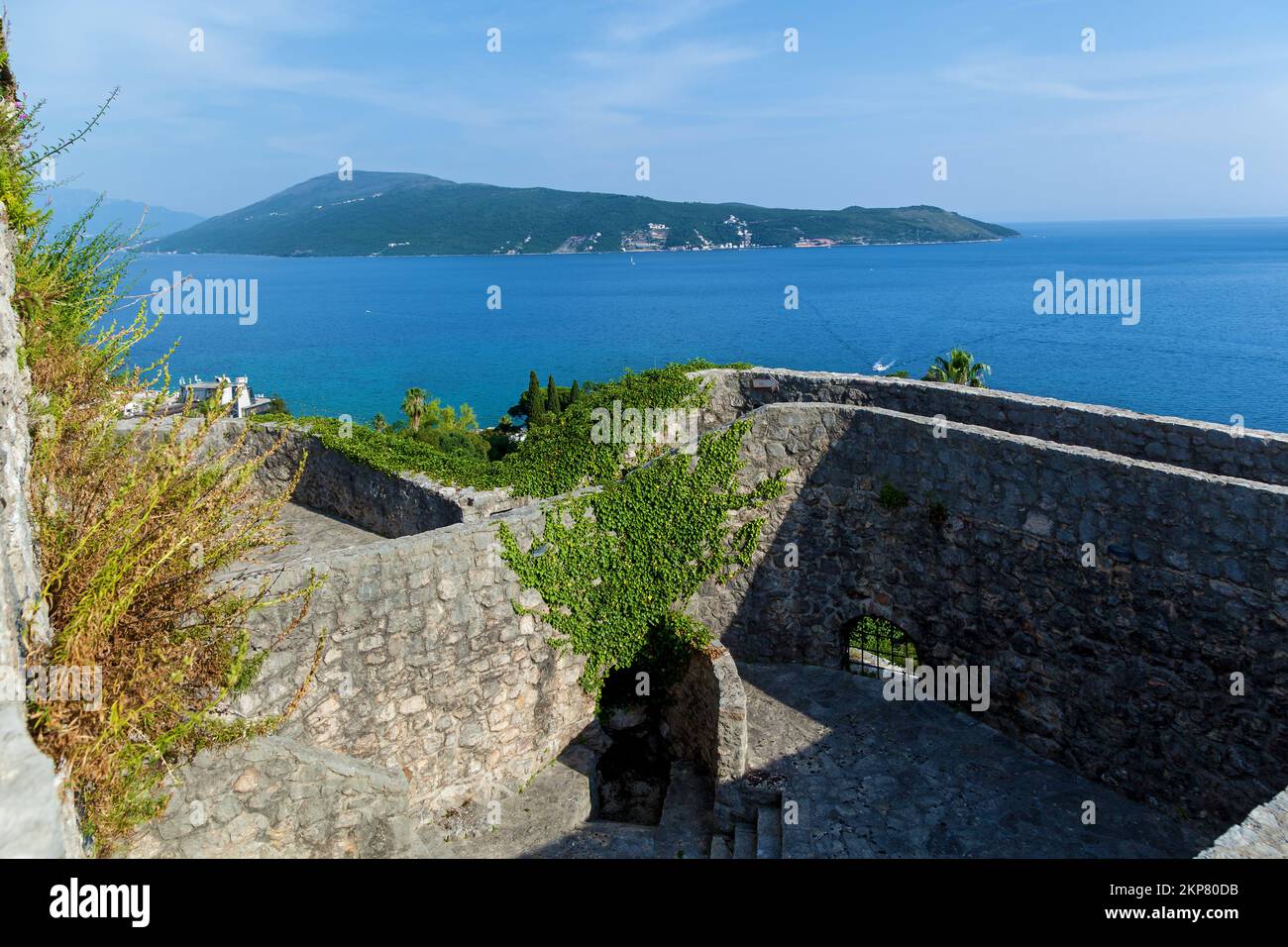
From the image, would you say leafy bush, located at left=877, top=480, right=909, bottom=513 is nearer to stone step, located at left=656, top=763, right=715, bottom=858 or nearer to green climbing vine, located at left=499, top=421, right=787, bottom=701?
green climbing vine, located at left=499, top=421, right=787, bottom=701

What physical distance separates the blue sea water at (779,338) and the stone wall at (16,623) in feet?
236

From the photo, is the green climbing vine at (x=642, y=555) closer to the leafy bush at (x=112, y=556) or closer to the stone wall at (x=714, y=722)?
the stone wall at (x=714, y=722)

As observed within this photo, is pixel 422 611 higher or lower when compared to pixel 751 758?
higher

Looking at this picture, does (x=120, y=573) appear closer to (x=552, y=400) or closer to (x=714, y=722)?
(x=714, y=722)

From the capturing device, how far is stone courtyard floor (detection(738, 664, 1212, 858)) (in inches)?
327

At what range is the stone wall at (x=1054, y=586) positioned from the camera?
7.89m

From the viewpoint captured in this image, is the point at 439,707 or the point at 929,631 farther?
the point at 929,631

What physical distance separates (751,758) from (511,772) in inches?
116

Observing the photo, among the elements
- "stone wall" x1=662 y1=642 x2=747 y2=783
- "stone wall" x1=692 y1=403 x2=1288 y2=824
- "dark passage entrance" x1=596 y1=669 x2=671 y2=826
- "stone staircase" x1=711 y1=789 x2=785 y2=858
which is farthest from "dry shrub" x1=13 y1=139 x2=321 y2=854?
"stone wall" x1=692 y1=403 x2=1288 y2=824

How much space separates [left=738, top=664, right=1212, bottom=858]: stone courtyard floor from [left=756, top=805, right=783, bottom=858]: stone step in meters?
0.20

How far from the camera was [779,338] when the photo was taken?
367 feet

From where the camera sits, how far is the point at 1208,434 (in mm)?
9641
